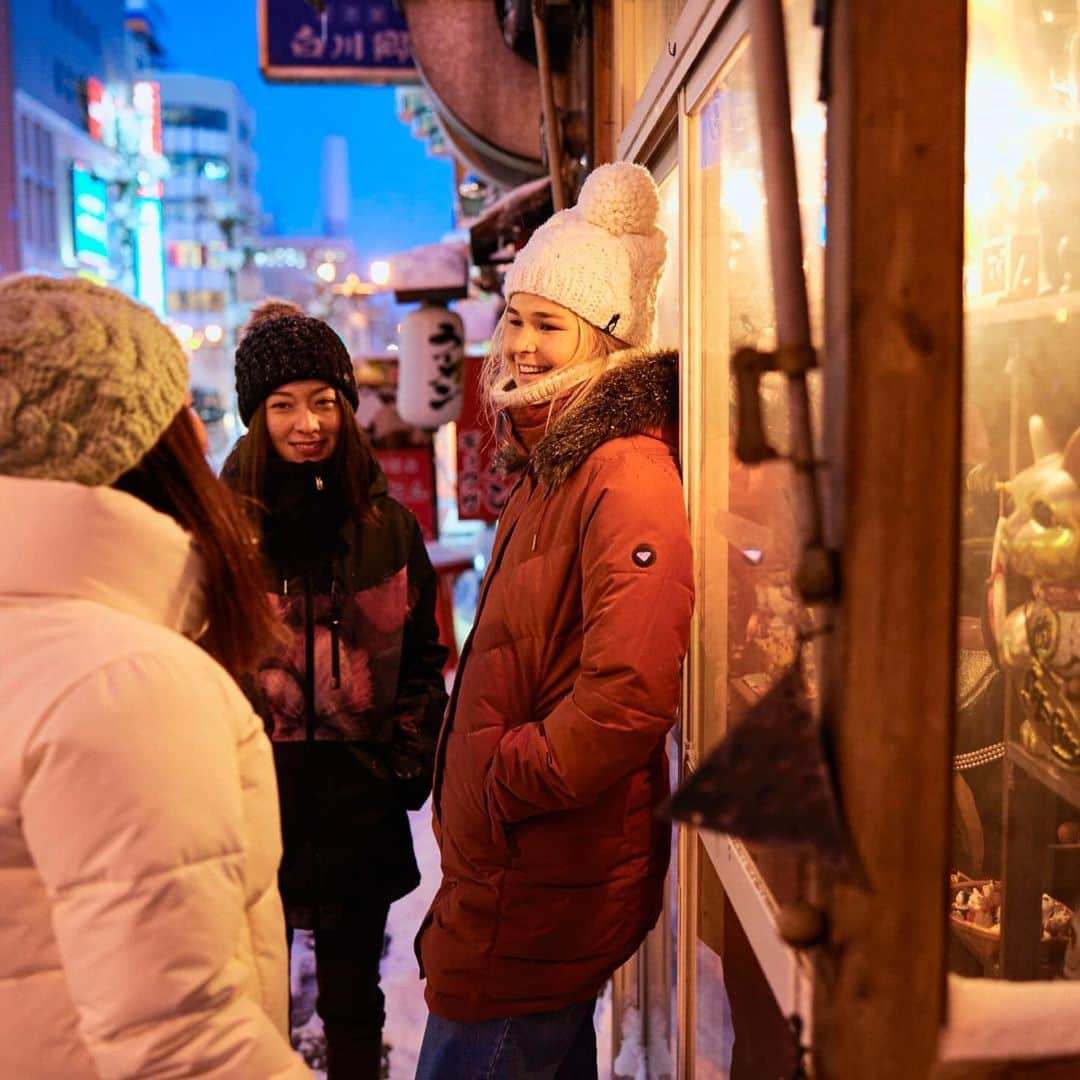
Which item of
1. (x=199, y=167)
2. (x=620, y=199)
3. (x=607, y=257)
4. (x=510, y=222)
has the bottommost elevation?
(x=607, y=257)

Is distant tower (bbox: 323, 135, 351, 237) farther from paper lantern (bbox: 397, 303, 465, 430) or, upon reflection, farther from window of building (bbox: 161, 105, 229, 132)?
paper lantern (bbox: 397, 303, 465, 430)

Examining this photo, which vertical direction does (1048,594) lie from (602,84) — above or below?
below

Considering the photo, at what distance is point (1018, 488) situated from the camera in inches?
72.8

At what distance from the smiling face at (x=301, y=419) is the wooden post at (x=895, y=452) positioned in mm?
1928

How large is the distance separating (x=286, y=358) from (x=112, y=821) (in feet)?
6.12

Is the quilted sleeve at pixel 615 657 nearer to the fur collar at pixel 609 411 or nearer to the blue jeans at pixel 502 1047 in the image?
the fur collar at pixel 609 411

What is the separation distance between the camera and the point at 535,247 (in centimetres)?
233

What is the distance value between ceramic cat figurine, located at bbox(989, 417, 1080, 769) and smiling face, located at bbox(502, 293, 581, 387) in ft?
2.97

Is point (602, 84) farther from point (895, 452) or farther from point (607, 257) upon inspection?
point (895, 452)

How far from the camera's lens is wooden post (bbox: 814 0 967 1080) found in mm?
973

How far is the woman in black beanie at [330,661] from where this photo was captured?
2.76 m

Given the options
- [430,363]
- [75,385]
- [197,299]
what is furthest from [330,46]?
[197,299]

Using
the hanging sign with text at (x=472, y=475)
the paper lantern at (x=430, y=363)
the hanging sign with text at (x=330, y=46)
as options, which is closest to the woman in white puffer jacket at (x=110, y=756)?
the hanging sign with text at (x=330, y=46)

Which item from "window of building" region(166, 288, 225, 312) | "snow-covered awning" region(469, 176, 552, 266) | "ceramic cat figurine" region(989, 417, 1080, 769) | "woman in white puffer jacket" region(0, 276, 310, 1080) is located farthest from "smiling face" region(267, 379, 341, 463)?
"window of building" region(166, 288, 225, 312)
